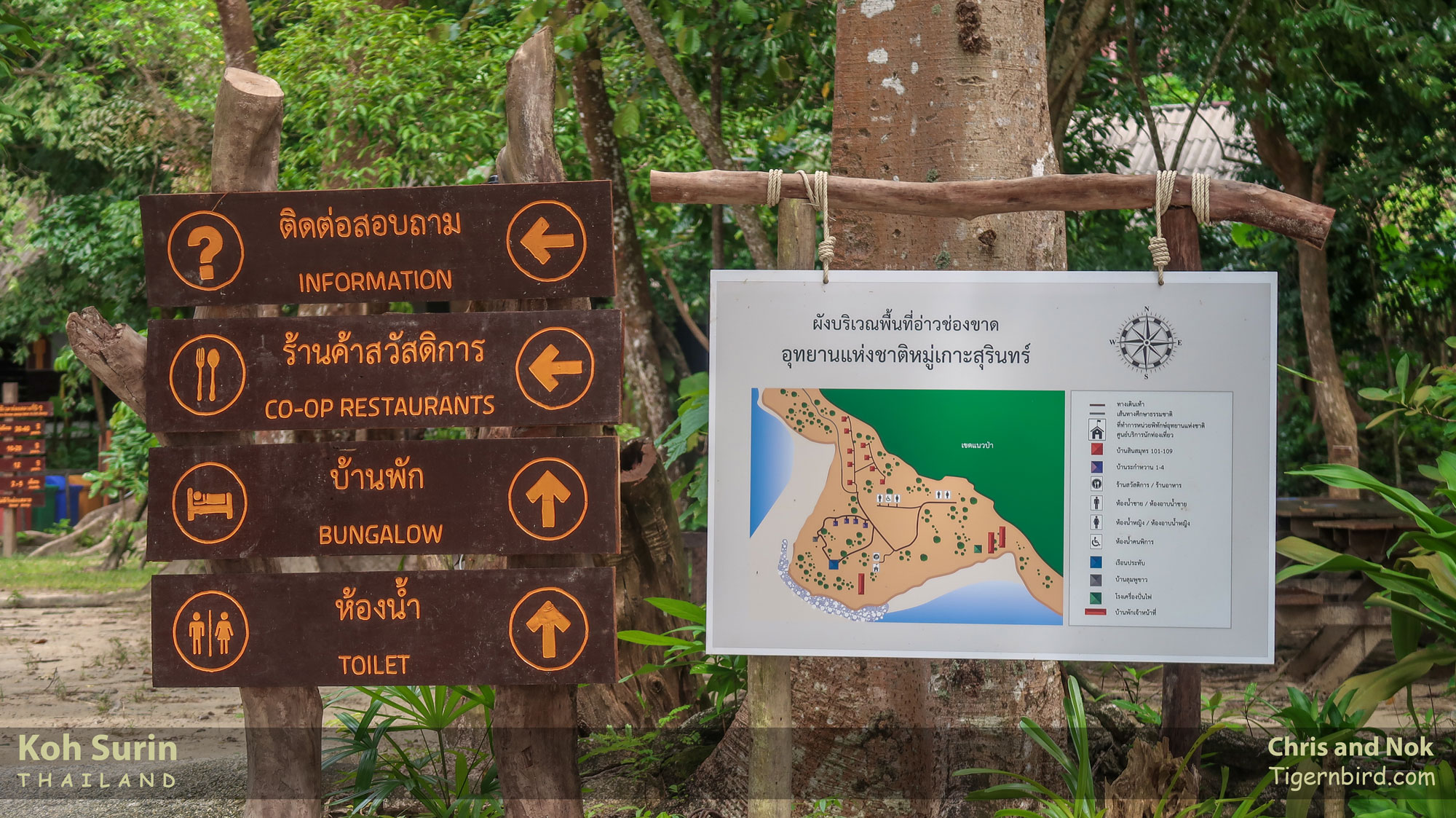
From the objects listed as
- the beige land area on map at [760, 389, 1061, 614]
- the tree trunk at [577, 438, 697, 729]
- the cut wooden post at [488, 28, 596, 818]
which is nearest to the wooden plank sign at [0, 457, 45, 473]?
the tree trunk at [577, 438, 697, 729]

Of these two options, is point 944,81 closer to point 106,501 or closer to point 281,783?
point 281,783

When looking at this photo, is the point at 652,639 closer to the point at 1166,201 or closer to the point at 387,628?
the point at 387,628

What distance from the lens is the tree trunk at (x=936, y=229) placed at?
120 inches

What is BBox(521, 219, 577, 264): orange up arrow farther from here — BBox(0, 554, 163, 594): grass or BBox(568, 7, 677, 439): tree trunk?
BBox(0, 554, 163, 594): grass

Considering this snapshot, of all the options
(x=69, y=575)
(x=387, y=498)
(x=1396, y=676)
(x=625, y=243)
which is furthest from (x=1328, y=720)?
(x=69, y=575)

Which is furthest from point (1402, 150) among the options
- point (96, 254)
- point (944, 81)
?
point (96, 254)

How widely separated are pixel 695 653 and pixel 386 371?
1668 mm

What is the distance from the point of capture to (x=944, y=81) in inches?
120

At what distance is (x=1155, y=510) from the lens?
2414 millimetres

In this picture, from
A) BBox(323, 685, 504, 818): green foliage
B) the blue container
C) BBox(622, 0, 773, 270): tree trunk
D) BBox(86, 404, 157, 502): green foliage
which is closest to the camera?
BBox(323, 685, 504, 818): green foliage

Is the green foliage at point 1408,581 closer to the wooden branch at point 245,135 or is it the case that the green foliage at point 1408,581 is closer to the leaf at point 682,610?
the leaf at point 682,610

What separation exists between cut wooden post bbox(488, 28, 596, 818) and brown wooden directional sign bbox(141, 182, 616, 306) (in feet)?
0.50

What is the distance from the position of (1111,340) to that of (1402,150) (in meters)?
6.59

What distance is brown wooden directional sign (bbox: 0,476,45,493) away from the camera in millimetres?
11570
